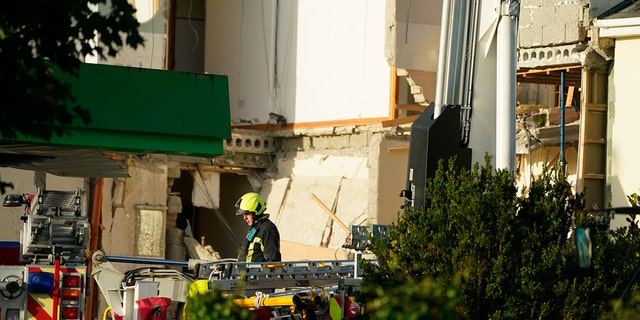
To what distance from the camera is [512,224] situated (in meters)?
10.4

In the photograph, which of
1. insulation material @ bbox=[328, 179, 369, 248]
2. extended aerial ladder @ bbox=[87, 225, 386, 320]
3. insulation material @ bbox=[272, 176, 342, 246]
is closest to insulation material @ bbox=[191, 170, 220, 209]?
insulation material @ bbox=[272, 176, 342, 246]

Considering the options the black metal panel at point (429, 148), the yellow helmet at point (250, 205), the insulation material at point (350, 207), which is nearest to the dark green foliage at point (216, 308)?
the black metal panel at point (429, 148)

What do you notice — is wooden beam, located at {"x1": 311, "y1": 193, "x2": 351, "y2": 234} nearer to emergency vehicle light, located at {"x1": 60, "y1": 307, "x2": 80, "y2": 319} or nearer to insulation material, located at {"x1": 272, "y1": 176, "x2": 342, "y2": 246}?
insulation material, located at {"x1": 272, "y1": 176, "x2": 342, "y2": 246}

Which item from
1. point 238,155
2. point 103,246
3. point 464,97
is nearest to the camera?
point 464,97

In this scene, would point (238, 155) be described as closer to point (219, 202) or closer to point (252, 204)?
point (219, 202)

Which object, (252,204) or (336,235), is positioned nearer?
(252,204)

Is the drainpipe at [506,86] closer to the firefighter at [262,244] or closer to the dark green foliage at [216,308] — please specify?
the firefighter at [262,244]

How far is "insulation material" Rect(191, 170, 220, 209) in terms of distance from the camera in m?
25.8

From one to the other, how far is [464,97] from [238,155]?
1324 centimetres

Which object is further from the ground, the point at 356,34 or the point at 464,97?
the point at 356,34

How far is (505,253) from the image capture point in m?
10.2

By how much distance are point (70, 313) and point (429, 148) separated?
3371mm

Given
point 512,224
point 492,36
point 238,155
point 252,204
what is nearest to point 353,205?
point 238,155

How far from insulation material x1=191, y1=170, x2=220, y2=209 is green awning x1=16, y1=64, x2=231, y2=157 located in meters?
14.6
